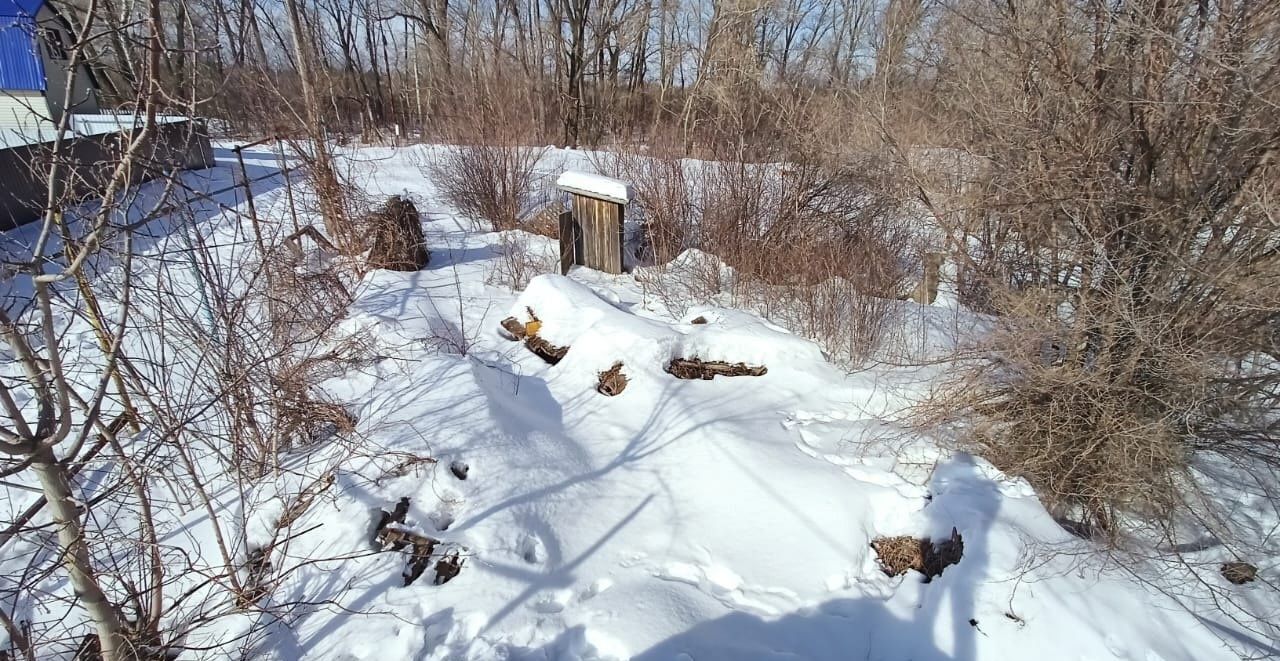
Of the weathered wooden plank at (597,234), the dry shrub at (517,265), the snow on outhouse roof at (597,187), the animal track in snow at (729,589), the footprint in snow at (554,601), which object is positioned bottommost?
the animal track in snow at (729,589)

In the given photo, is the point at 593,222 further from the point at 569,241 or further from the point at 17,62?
the point at 17,62

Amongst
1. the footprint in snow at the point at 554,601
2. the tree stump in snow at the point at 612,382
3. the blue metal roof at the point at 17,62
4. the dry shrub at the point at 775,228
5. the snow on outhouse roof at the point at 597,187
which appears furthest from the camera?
the blue metal roof at the point at 17,62

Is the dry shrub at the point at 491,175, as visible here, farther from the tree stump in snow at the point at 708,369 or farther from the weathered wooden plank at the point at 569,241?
the tree stump in snow at the point at 708,369

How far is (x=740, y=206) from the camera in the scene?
639 centimetres

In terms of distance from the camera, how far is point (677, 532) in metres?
3.15

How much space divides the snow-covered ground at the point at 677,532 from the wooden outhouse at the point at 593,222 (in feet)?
Answer: 7.47

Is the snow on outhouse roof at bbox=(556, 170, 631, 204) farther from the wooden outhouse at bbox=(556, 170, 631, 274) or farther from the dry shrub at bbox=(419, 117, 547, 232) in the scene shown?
the dry shrub at bbox=(419, 117, 547, 232)

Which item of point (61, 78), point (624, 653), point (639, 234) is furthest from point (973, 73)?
point (61, 78)

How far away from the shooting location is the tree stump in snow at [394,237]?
6.45 metres

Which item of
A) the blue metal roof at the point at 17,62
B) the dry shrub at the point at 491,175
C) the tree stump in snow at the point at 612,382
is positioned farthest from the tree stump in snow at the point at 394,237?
the blue metal roof at the point at 17,62

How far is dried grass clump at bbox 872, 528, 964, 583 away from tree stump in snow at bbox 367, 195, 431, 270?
5576 mm

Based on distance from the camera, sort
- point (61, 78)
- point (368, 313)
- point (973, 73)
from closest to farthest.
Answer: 1. point (973, 73)
2. point (368, 313)
3. point (61, 78)

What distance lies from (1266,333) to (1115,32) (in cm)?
158

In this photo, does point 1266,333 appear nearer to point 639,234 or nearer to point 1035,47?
point 1035,47
